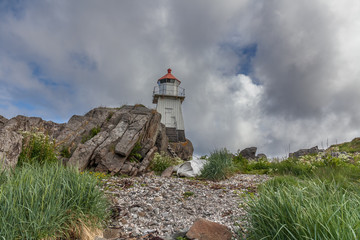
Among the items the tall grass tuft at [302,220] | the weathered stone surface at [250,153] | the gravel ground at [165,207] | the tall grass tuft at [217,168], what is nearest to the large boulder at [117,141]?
the tall grass tuft at [217,168]

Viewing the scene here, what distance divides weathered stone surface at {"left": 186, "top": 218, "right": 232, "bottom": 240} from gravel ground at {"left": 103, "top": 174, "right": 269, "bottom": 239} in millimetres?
257

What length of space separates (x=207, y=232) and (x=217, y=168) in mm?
6004

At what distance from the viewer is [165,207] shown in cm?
546

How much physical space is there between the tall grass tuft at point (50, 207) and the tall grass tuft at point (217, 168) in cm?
602

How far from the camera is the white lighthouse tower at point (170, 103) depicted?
31922mm

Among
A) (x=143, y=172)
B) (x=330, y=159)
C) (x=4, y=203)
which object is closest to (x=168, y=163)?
(x=143, y=172)

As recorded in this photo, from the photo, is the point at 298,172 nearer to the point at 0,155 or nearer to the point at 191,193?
the point at 191,193

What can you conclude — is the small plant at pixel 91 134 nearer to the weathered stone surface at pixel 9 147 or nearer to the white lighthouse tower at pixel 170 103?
the weathered stone surface at pixel 9 147

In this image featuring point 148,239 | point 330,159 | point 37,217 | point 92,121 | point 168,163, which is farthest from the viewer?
point 92,121

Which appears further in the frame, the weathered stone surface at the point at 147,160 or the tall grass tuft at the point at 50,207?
the weathered stone surface at the point at 147,160

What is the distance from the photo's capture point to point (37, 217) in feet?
10.0

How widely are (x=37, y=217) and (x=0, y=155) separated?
331 cm

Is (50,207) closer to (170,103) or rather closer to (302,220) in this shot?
(302,220)

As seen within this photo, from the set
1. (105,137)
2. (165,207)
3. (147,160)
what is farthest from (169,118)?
(165,207)
